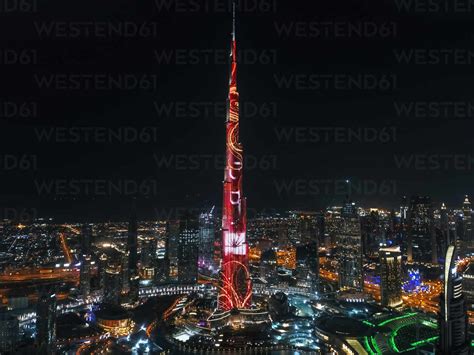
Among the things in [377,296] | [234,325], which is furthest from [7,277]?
[377,296]

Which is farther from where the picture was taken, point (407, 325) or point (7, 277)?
point (7, 277)

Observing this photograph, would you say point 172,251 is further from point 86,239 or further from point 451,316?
point 451,316

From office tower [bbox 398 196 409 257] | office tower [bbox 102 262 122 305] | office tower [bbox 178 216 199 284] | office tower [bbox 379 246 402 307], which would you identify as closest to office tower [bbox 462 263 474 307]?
office tower [bbox 379 246 402 307]

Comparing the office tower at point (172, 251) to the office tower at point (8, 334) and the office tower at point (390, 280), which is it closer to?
the office tower at point (8, 334)

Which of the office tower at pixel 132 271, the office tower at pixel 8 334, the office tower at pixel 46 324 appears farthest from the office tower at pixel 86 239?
the office tower at pixel 46 324

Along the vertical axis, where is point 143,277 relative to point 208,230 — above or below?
below

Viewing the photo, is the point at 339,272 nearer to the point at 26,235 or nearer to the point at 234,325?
the point at 234,325
